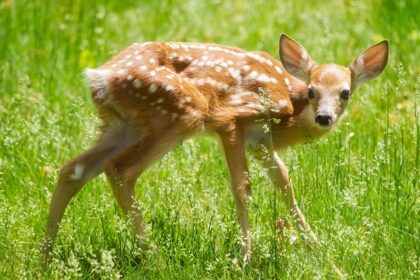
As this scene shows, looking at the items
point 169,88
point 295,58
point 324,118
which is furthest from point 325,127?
point 169,88

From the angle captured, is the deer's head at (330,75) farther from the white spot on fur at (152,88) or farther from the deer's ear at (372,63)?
the white spot on fur at (152,88)

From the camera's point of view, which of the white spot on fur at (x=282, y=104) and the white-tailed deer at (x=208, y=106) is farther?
the white spot on fur at (x=282, y=104)

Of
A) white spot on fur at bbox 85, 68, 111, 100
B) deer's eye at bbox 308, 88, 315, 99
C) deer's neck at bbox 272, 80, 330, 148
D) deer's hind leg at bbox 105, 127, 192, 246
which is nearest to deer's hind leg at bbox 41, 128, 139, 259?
deer's hind leg at bbox 105, 127, 192, 246

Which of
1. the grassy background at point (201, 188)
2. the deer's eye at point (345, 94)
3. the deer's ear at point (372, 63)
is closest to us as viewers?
the grassy background at point (201, 188)

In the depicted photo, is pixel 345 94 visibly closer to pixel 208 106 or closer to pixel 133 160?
pixel 208 106

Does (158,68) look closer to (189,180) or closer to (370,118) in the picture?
(189,180)

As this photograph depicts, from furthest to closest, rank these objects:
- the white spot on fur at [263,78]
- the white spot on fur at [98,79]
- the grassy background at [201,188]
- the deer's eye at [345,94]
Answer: the white spot on fur at [263,78] → the deer's eye at [345,94] → the white spot on fur at [98,79] → the grassy background at [201,188]

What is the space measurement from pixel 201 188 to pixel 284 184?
467 millimetres

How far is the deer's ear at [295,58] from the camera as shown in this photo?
6.10 meters

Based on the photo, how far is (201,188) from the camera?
585 centimetres

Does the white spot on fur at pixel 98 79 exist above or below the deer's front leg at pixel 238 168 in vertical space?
above

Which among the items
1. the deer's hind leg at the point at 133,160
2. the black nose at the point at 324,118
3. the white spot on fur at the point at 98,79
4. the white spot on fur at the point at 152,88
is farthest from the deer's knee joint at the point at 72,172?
the black nose at the point at 324,118

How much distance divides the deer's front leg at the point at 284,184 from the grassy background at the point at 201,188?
0.06 metres

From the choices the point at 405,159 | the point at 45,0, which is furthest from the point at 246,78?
the point at 45,0
